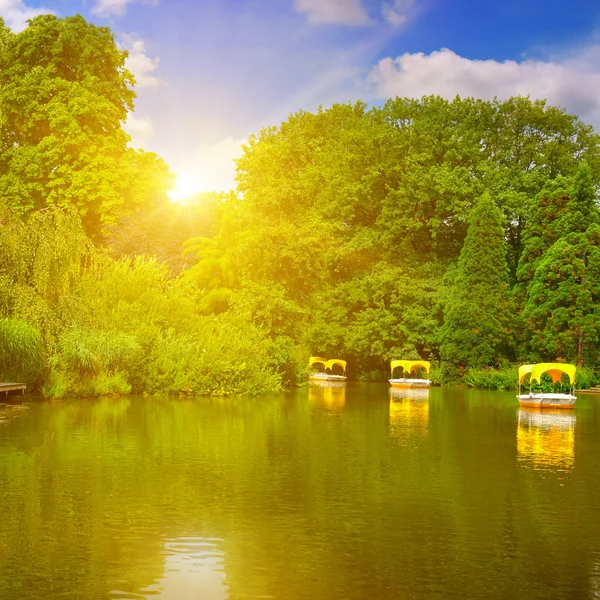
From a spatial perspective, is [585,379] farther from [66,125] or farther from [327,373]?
[66,125]

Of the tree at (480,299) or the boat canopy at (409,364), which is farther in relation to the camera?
the tree at (480,299)

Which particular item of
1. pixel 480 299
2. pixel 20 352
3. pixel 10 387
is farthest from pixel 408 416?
pixel 480 299

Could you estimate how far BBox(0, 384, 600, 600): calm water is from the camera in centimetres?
834

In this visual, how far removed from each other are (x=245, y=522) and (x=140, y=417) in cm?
1379

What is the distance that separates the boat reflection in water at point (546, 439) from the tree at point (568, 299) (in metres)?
19.9

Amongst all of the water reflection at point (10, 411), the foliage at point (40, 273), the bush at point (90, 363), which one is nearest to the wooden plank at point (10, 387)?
the water reflection at point (10, 411)

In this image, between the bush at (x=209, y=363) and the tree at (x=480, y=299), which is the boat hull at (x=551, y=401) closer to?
the bush at (x=209, y=363)

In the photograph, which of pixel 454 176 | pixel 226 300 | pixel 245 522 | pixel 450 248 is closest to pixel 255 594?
pixel 245 522

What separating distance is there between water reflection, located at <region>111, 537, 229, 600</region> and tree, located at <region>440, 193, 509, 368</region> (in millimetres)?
46190

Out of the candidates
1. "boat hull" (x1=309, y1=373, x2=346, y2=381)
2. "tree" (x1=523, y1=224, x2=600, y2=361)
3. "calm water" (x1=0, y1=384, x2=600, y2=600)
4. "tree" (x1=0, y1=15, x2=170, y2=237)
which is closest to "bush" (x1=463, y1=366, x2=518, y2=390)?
"tree" (x1=523, y1=224, x2=600, y2=361)

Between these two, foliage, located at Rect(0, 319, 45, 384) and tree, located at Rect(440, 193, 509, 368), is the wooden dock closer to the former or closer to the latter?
foliage, located at Rect(0, 319, 45, 384)

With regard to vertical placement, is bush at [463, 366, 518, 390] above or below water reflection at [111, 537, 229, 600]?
above

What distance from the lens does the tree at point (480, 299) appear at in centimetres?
5450

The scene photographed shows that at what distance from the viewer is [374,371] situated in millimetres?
61656
